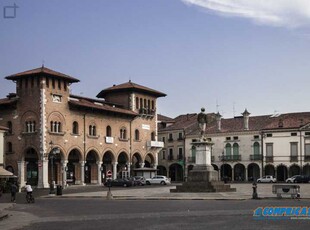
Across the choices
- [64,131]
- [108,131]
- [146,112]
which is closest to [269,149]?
[146,112]

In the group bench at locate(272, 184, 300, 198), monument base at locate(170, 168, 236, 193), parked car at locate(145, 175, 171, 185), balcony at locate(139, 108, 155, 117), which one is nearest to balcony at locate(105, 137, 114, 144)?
parked car at locate(145, 175, 171, 185)

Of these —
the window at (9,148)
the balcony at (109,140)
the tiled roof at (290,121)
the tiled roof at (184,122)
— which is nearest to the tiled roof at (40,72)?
the window at (9,148)

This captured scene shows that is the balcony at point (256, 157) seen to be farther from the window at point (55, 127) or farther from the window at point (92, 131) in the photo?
the window at point (55, 127)

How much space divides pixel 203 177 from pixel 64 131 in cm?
2906

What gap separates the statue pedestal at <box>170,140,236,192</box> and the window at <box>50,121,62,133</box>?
2674 cm

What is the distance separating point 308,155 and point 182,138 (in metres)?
22.5

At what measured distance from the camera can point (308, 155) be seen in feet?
258

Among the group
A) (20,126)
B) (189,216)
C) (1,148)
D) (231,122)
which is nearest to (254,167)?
(231,122)

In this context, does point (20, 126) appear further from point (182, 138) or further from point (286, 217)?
point (286, 217)

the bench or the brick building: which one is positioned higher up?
the brick building

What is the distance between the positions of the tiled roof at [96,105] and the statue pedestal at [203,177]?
95.4 feet

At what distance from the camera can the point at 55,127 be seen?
64250 mm

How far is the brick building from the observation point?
2472 inches

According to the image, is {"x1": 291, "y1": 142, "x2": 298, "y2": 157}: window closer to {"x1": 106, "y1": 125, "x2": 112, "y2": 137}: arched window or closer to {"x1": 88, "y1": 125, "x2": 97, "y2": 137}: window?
{"x1": 106, "y1": 125, "x2": 112, "y2": 137}: arched window
